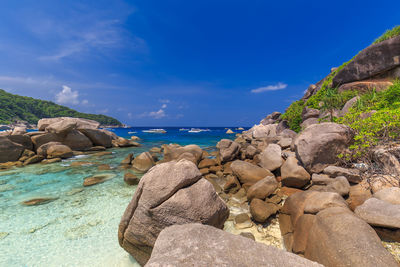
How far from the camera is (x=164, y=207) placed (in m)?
4.05

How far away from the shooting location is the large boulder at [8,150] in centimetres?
1431

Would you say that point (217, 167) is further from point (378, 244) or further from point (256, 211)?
point (378, 244)

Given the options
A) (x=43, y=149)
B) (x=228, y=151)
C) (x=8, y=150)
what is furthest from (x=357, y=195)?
(x=8, y=150)

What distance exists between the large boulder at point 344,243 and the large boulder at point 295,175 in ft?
11.6

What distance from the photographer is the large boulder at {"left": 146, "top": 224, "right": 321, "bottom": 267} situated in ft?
6.62

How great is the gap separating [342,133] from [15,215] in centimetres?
1407

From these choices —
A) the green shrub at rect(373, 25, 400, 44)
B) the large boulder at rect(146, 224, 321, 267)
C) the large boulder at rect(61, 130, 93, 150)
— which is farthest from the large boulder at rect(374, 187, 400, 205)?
the large boulder at rect(61, 130, 93, 150)

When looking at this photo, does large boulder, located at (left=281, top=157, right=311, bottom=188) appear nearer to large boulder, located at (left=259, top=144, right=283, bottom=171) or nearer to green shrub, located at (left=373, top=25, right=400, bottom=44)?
large boulder, located at (left=259, top=144, right=283, bottom=171)

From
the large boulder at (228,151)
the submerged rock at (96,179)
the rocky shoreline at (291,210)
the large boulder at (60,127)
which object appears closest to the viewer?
the rocky shoreline at (291,210)

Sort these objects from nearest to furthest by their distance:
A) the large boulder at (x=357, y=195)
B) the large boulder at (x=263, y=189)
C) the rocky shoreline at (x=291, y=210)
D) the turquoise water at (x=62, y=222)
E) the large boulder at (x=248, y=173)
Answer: the rocky shoreline at (x=291, y=210) < the turquoise water at (x=62, y=222) < the large boulder at (x=357, y=195) < the large boulder at (x=263, y=189) < the large boulder at (x=248, y=173)

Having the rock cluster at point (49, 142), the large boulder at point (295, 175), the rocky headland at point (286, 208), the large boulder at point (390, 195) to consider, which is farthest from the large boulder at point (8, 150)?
the large boulder at point (390, 195)

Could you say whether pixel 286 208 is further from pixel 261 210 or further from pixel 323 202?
pixel 323 202

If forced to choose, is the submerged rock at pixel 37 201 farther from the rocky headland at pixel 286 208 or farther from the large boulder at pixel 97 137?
the large boulder at pixel 97 137

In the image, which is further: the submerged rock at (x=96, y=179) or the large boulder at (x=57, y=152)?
the large boulder at (x=57, y=152)
